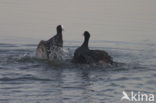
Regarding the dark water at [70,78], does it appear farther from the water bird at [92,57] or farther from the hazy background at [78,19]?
the hazy background at [78,19]

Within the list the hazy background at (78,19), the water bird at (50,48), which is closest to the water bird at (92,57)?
the water bird at (50,48)

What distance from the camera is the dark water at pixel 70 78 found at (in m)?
11.6

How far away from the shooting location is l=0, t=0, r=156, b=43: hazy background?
2105 centimetres

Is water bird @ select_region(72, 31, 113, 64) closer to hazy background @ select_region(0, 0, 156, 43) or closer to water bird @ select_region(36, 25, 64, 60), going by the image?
water bird @ select_region(36, 25, 64, 60)

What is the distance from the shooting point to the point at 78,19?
2353 cm

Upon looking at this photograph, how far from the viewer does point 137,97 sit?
11.7 meters

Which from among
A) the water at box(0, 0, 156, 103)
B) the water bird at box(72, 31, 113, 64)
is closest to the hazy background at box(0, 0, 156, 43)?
the water at box(0, 0, 156, 103)

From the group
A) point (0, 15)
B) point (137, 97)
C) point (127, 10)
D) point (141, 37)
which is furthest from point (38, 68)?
point (127, 10)

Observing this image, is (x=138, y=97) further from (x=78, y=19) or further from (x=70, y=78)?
(x=78, y=19)

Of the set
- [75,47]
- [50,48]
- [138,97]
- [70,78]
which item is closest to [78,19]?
[75,47]

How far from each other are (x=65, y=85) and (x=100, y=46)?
692cm

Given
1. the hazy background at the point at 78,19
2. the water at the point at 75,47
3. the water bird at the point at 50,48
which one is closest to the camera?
the water at the point at 75,47

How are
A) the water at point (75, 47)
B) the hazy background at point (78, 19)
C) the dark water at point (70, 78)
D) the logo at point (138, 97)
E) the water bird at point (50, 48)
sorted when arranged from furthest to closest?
the hazy background at point (78, 19) < the water bird at point (50, 48) < the water at point (75, 47) < the dark water at point (70, 78) < the logo at point (138, 97)

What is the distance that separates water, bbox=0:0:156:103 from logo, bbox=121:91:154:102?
0.48ft
